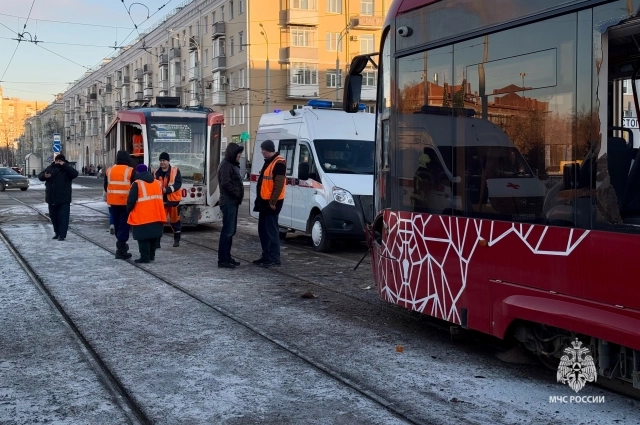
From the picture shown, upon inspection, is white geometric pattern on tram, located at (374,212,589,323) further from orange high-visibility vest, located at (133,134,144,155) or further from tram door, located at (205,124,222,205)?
orange high-visibility vest, located at (133,134,144,155)

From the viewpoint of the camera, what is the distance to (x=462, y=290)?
234 inches

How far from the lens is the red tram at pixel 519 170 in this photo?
15.2 ft

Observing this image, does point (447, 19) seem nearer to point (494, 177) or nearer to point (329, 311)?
point (494, 177)

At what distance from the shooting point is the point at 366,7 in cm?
5731

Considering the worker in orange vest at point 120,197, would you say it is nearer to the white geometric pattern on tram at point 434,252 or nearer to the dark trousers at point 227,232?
the dark trousers at point 227,232

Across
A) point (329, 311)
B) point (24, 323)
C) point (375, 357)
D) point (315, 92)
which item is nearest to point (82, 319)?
point (24, 323)

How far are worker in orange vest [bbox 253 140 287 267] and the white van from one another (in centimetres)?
196

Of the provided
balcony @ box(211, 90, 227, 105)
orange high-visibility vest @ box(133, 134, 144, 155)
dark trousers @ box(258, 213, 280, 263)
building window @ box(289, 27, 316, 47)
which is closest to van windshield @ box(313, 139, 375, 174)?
dark trousers @ box(258, 213, 280, 263)

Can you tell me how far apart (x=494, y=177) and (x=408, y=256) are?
1.34 m

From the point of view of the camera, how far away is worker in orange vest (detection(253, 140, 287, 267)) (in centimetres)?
1103

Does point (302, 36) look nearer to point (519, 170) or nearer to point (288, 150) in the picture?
point (288, 150)

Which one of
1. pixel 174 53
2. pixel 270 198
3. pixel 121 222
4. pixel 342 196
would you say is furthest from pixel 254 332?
pixel 174 53

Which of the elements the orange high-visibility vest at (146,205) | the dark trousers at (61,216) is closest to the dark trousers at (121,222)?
the orange high-visibility vest at (146,205)

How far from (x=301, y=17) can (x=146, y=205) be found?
46.2m
